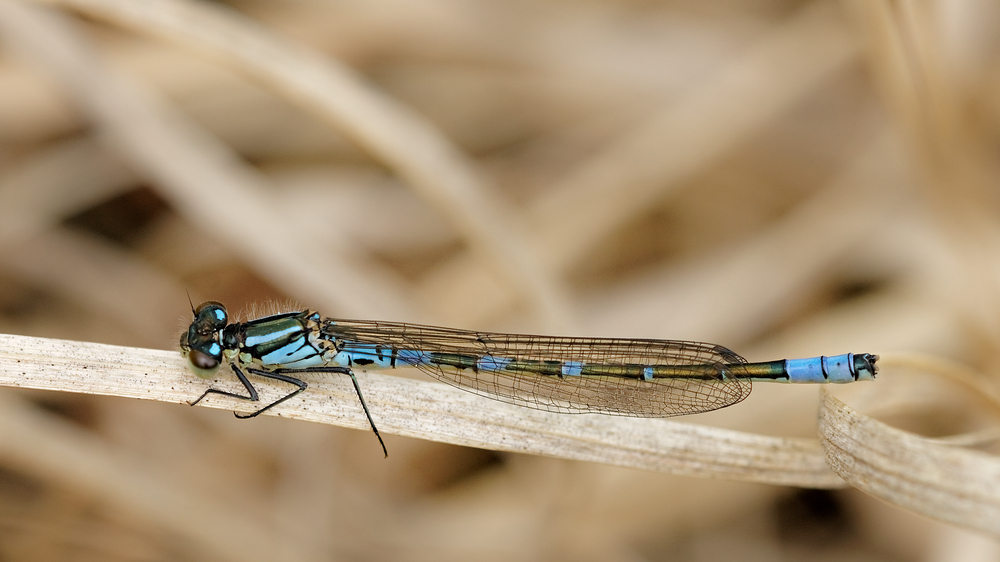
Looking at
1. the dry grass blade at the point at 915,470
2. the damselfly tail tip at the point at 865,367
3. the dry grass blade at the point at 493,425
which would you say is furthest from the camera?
the damselfly tail tip at the point at 865,367

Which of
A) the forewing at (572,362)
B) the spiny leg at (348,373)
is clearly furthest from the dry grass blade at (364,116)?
the spiny leg at (348,373)

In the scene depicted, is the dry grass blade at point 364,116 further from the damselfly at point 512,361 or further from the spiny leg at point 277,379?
the spiny leg at point 277,379

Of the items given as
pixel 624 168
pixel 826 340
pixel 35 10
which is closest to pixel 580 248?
pixel 624 168

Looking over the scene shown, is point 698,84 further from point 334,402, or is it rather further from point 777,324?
point 334,402

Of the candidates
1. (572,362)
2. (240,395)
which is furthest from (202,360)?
(572,362)

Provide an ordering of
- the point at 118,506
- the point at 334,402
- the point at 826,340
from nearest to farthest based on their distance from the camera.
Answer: the point at 334,402, the point at 118,506, the point at 826,340

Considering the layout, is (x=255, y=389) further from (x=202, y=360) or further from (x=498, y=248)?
(x=498, y=248)

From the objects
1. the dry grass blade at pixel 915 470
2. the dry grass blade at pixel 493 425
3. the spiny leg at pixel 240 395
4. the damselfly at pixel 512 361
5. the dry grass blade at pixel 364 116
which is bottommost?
the dry grass blade at pixel 915 470
